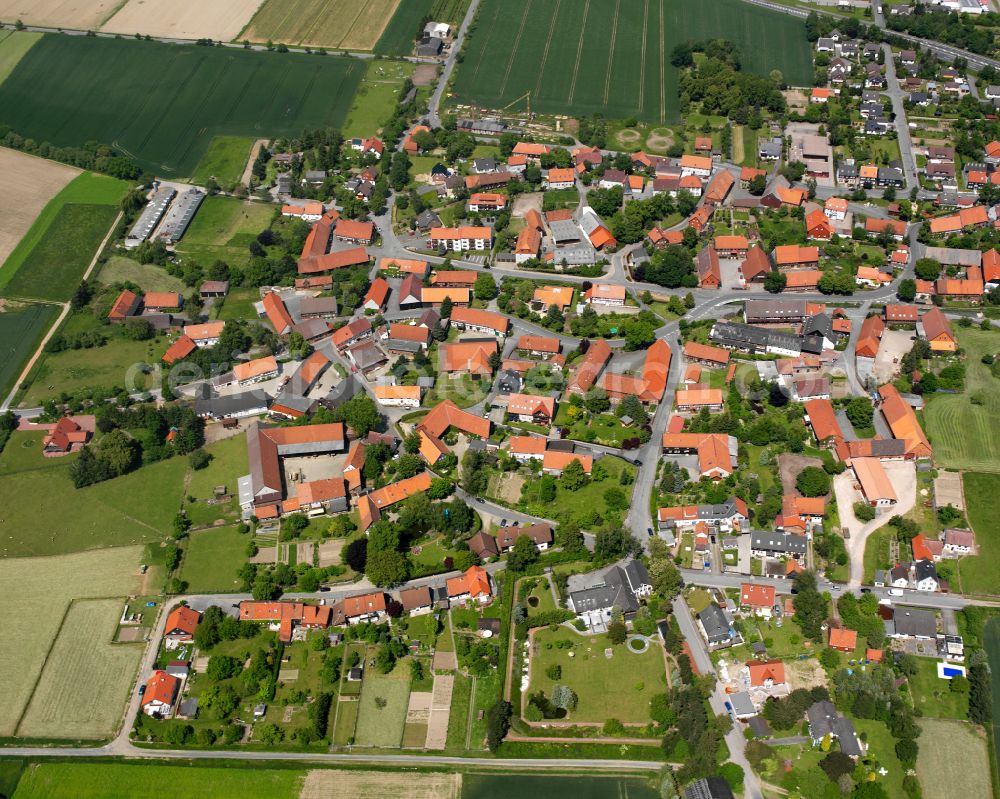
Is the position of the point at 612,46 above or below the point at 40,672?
above

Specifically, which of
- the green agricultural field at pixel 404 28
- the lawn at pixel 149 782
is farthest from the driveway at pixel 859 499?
the green agricultural field at pixel 404 28

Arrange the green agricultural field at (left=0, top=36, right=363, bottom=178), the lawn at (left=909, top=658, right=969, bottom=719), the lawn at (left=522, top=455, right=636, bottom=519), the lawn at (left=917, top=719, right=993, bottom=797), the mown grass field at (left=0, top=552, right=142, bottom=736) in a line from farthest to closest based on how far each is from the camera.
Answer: the green agricultural field at (left=0, top=36, right=363, bottom=178) → the lawn at (left=522, top=455, right=636, bottom=519) → the mown grass field at (left=0, top=552, right=142, bottom=736) → the lawn at (left=909, top=658, right=969, bottom=719) → the lawn at (left=917, top=719, right=993, bottom=797)

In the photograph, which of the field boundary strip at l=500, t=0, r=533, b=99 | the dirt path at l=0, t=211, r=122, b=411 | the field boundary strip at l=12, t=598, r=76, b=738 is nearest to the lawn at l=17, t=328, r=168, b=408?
the dirt path at l=0, t=211, r=122, b=411

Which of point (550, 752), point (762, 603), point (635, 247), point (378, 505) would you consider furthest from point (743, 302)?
point (550, 752)

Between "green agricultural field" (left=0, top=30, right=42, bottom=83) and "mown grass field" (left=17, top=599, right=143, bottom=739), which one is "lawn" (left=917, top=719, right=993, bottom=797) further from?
"green agricultural field" (left=0, top=30, right=42, bottom=83)

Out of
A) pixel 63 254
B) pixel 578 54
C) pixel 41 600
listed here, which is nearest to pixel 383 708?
pixel 41 600

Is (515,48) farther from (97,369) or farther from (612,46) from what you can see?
(97,369)
